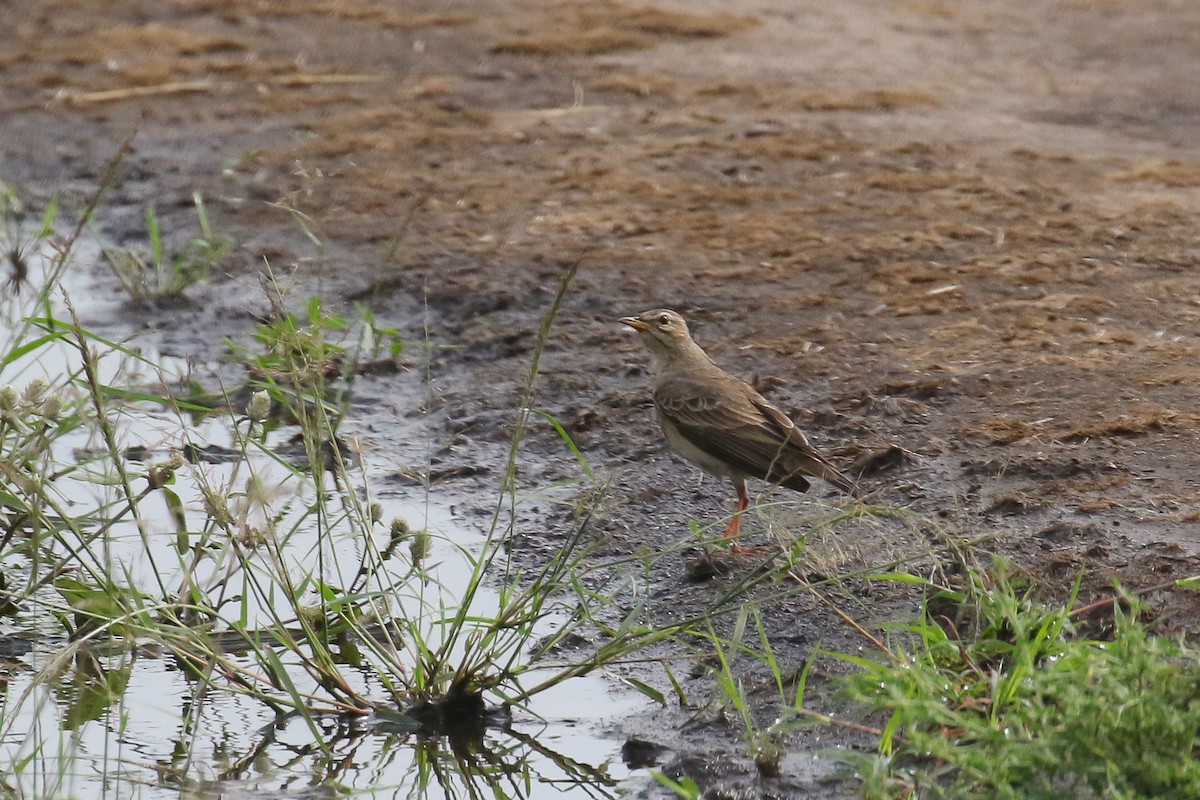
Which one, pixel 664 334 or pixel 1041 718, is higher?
pixel 1041 718

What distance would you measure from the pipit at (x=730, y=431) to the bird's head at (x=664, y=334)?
5 centimetres

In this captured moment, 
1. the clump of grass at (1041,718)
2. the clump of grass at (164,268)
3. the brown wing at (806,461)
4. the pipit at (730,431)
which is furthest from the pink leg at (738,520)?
the clump of grass at (164,268)

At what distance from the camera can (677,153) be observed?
34.3 ft

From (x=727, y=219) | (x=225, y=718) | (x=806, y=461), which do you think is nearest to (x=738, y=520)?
(x=806, y=461)

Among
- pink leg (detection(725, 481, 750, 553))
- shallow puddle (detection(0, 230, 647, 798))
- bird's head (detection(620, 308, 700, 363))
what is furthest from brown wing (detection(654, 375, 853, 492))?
shallow puddle (detection(0, 230, 647, 798))

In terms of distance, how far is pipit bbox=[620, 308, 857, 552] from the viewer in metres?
6.13

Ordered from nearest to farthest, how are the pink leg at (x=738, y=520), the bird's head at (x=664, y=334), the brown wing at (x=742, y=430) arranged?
the pink leg at (x=738, y=520) < the brown wing at (x=742, y=430) < the bird's head at (x=664, y=334)

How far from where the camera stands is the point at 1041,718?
12.9 ft

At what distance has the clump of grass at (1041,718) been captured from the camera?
375 centimetres

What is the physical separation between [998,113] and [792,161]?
1.80 metres

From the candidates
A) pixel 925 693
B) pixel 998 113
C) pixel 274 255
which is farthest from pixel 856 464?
pixel 998 113

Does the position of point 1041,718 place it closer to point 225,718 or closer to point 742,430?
point 225,718

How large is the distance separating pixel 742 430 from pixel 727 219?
330 centimetres

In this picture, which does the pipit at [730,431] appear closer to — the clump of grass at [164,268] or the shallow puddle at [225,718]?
the shallow puddle at [225,718]
